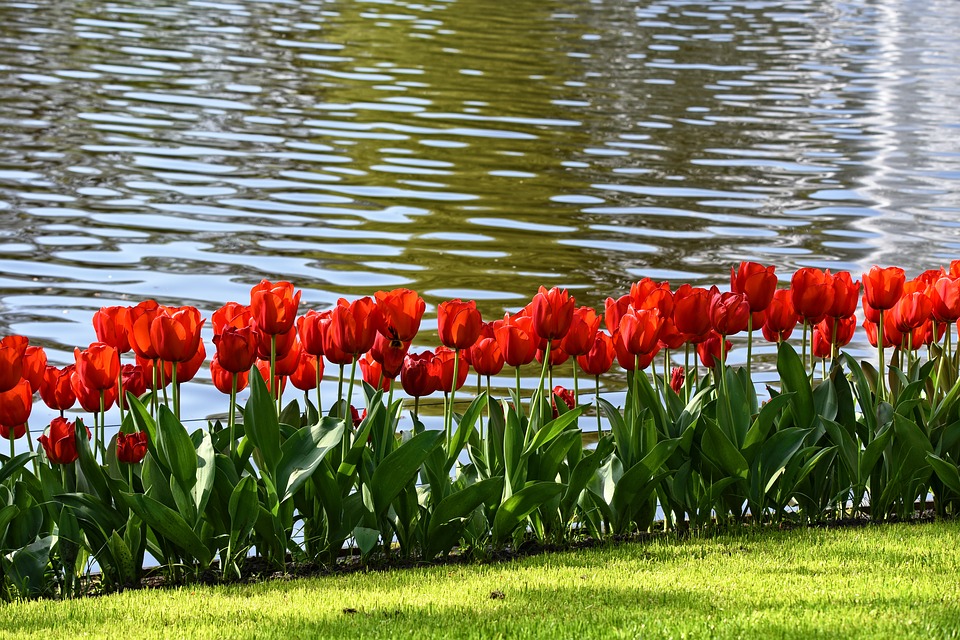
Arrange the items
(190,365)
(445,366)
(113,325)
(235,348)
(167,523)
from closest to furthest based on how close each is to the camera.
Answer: (167,523) → (235,348) → (113,325) → (190,365) → (445,366)

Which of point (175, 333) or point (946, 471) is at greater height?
point (175, 333)

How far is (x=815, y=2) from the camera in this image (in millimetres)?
40219

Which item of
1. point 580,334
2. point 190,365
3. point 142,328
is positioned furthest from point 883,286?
point 142,328

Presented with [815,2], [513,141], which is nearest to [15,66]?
[513,141]

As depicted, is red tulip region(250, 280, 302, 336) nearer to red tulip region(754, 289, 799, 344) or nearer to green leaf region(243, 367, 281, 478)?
green leaf region(243, 367, 281, 478)

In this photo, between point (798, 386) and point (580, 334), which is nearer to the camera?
point (580, 334)

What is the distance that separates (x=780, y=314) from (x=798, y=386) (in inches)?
11.8

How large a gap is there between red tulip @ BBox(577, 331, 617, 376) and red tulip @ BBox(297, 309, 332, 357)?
3.04ft

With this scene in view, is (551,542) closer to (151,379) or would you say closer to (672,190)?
(151,379)

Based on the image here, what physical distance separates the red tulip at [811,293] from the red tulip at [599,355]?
67 cm

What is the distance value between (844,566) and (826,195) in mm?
10067

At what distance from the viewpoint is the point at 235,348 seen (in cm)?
397

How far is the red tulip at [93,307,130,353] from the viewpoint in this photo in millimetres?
4062

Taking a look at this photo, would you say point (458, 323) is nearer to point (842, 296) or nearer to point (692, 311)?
point (692, 311)
